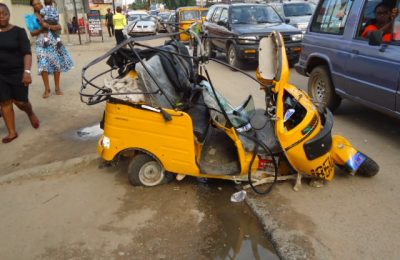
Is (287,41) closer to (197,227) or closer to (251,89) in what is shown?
(251,89)

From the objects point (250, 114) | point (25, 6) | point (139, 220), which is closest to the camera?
point (139, 220)

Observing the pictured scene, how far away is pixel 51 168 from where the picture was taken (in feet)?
15.9

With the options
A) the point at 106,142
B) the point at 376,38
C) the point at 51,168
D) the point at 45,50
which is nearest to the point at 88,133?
the point at 51,168

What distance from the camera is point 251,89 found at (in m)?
8.68

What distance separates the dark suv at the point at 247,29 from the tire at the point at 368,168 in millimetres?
6552

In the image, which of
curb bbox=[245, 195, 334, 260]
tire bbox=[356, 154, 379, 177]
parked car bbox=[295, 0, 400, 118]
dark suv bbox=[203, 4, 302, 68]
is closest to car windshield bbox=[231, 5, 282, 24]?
dark suv bbox=[203, 4, 302, 68]

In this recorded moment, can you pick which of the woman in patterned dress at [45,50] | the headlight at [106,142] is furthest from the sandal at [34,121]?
the headlight at [106,142]

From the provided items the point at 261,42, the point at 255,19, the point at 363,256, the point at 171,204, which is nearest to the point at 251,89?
the point at 255,19

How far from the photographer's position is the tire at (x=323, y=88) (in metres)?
6.39

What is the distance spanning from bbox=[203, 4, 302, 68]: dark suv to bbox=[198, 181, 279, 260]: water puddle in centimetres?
680

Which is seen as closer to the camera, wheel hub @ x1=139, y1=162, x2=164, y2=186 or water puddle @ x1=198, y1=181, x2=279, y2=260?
water puddle @ x1=198, y1=181, x2=279, y2=260

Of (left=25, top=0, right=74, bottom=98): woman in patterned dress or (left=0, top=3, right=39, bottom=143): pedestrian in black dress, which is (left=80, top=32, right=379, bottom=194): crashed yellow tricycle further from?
(left=25, top=0, right=74, bottom=98): woman in patterned dress

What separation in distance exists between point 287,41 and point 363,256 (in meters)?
8.62

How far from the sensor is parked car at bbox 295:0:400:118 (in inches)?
195
